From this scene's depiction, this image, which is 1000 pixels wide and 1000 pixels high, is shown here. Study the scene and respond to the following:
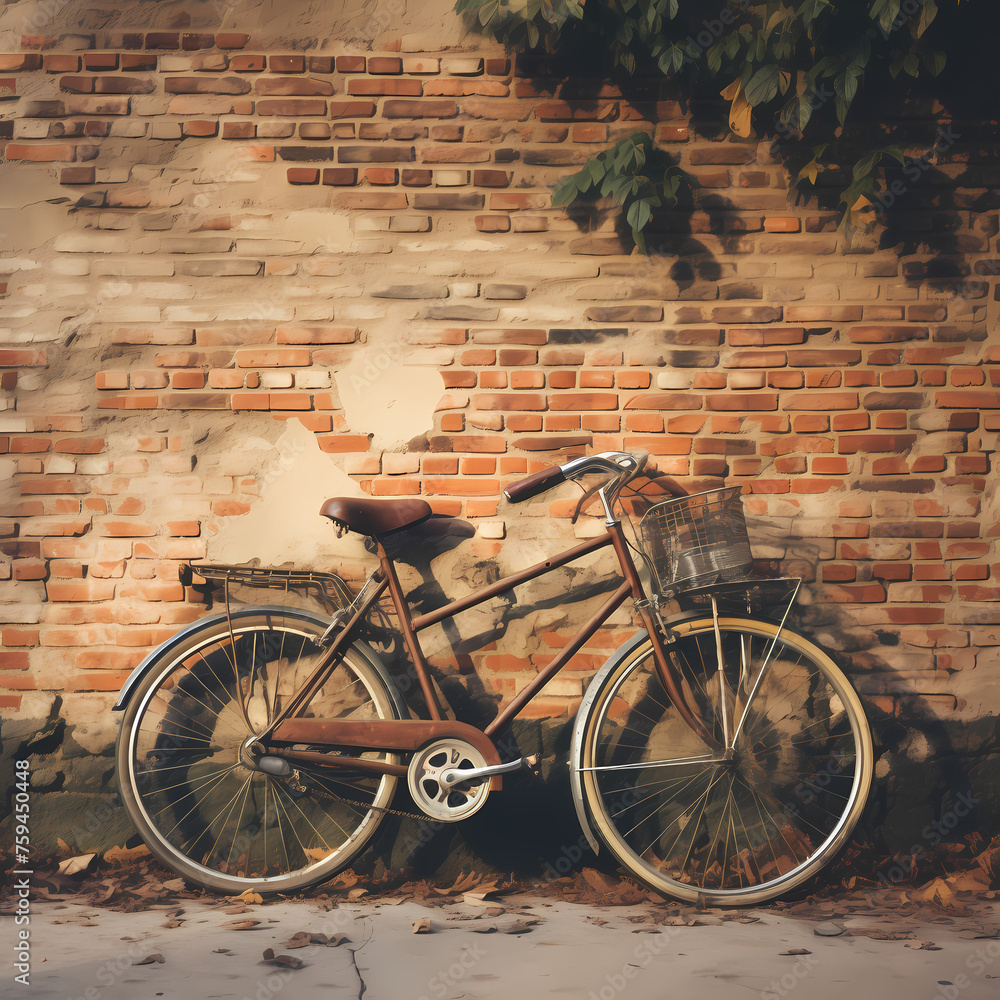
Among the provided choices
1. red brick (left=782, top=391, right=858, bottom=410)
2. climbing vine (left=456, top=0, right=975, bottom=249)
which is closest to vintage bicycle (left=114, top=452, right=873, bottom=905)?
red brick (left=782, top=391, right=858, bottom=410)

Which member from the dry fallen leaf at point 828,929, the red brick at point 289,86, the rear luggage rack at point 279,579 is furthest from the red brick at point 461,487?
the dry fallen leaf at point 828,929

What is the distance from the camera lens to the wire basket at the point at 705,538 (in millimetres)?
2416

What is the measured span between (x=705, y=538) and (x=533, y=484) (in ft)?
2.01

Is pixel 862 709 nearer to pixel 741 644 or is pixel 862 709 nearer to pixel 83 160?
pixel 741 644

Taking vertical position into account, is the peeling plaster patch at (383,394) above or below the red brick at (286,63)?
below

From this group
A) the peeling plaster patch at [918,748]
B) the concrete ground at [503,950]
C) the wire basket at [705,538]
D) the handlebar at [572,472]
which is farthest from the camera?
the peeling plaster patch at [918,748]

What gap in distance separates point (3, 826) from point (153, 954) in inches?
41.3

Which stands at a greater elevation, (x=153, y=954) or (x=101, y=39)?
(x=101, y=39)

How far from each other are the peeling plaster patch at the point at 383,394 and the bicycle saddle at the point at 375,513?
356mm

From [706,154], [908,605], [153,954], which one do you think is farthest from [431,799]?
[706,154]

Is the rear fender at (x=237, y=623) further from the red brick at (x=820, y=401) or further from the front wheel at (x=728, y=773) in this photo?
the red brick at (x=820, y=401)

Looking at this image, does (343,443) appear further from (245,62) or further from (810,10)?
(810,10)

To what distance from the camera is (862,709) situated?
2541 mm

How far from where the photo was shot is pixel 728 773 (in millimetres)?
2635
